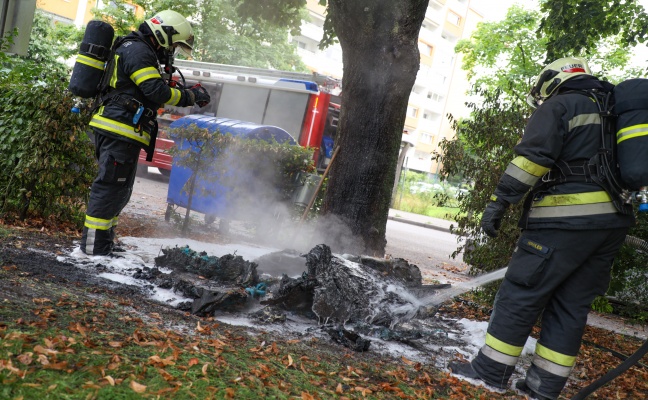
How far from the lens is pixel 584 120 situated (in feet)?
12.0

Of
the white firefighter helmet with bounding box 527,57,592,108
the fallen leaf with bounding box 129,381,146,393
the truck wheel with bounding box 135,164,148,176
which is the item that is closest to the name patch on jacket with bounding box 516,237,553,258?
the white firefighter helmet with bounding box 527,57,592,108

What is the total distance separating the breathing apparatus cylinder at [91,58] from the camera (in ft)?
16.5

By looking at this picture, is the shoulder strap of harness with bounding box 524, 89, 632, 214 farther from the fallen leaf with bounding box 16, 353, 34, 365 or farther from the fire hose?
the fallen leaf with bounding box 16, 353, 34, 365

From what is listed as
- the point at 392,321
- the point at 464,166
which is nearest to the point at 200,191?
the point at 464,166

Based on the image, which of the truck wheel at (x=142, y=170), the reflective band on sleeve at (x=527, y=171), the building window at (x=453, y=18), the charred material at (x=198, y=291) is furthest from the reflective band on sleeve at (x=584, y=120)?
the building window at (x=453, y=18)

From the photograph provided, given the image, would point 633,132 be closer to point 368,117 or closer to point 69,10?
point 368,117

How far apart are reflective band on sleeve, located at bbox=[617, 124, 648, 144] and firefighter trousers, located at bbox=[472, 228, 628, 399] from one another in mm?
590

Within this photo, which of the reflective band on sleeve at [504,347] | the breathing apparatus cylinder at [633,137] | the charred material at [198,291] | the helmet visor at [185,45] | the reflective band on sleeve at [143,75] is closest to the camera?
the breathing apparatus cylinder at [633,137]

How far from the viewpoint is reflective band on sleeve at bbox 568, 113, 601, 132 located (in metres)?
3.65

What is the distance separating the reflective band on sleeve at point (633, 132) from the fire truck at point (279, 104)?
9.44 m

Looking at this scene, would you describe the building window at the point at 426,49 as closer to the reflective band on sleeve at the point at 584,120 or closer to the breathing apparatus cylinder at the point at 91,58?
the breathing apparatus cylinder at the point at 91,58

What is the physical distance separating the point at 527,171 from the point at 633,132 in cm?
65

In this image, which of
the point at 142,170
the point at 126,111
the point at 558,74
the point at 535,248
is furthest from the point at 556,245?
the point at 142,170

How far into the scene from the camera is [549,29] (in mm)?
8070
